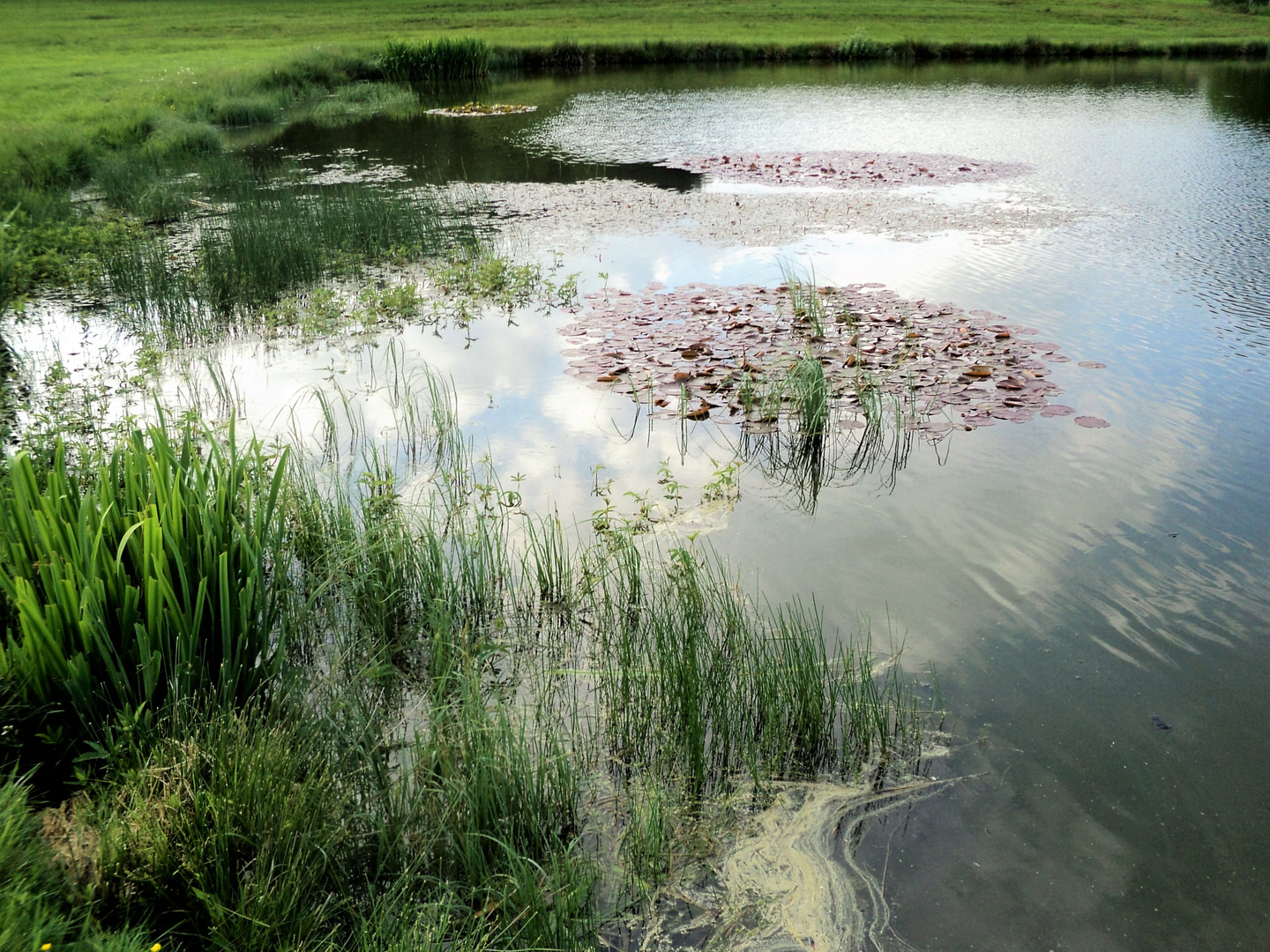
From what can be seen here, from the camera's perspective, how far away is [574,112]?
20156mm

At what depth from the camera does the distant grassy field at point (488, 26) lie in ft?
81.7

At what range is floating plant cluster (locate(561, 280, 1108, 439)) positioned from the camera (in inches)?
225

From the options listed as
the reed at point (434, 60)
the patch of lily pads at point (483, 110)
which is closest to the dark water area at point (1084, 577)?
the patch of lily pads at point (483, 110)

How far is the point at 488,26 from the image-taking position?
3562 cm

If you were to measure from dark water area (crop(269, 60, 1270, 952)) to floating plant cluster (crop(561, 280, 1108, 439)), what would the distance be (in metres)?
0.33

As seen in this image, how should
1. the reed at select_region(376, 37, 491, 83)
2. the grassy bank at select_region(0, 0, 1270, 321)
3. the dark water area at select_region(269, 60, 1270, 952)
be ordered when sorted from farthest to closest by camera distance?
the reed at select_region(376, 37, 491, 83)
the grassy bank at select_region(0, 0, 1270, 321)
the dark water area at select_region(269, 60, 1270, 952)

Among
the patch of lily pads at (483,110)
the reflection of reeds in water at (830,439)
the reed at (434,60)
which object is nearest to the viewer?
the reflection of reeds in water at (830,439)

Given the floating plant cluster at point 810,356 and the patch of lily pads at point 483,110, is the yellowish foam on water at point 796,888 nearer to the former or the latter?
the floating plant cluster at point 810,356

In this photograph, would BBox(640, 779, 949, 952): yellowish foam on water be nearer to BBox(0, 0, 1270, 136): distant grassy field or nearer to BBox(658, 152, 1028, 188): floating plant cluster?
BBox(658, 152, 1028, 188): floating plant cluster

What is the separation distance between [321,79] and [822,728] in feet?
86.8

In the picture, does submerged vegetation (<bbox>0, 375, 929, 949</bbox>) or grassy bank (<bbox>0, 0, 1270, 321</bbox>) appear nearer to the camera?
submerged vegetation (<bbox>0, 375, 929, 949</bbox>)

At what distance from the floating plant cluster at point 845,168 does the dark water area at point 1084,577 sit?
283 centimetres

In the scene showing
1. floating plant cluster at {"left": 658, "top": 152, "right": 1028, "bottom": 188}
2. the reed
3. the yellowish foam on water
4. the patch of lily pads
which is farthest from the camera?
the reed

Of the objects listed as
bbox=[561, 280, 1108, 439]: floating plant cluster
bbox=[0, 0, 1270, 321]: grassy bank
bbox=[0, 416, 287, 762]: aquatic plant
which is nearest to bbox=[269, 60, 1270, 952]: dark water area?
bbox=[561, 280, 1108, 439]: floating plant cluster
